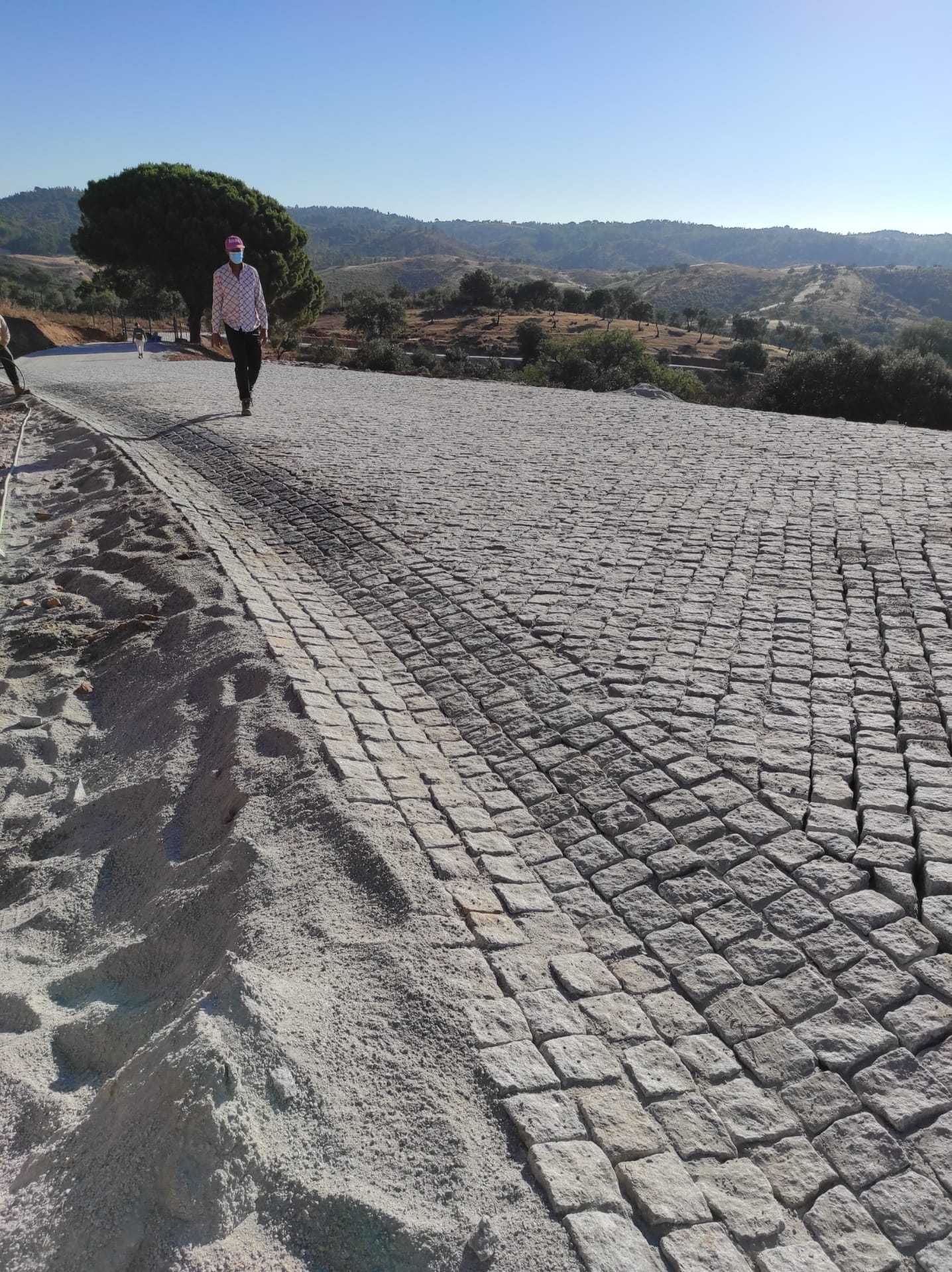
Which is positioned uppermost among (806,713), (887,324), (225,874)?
(887,324)

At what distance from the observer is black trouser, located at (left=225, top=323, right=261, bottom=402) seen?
10.6m

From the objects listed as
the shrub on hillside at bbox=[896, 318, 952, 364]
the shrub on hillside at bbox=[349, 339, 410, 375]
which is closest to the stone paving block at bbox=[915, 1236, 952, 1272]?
the shrub on hillside at bbox=[349, 339, 410, 375]

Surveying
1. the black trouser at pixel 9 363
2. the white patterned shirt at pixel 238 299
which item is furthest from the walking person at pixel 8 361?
the white patterned shirt at pixel 238 299

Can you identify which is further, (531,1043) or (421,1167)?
A: (531,1043)

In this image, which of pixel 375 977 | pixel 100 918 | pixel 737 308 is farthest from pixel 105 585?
pixel 737 308

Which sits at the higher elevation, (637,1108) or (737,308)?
(737,308)

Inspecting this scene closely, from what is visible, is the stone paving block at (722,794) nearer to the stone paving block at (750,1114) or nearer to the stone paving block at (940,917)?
the stone paving block at (940,917)

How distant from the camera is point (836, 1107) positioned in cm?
229

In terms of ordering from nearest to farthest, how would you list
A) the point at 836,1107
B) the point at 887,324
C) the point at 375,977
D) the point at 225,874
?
1. the point at 836,1107
2. the point at 375,977
3. the point at 225,874
4. the point at 887,324

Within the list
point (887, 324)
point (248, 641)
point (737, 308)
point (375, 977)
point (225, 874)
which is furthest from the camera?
point (737, 308)

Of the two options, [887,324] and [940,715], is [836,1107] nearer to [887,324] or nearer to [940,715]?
[940,715]

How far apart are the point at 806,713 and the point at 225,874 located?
2.69 metres

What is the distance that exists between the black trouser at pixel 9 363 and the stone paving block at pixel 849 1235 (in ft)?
47.6

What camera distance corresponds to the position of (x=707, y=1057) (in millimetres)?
2477
